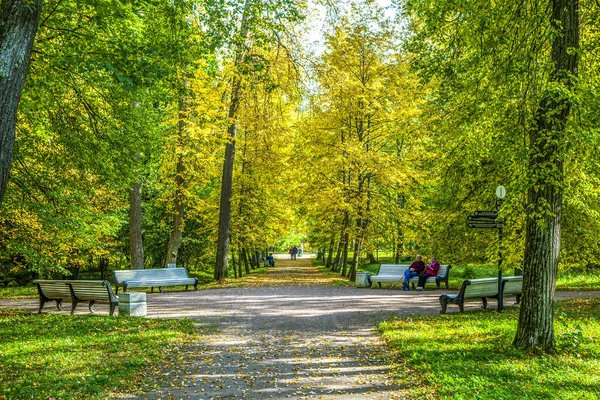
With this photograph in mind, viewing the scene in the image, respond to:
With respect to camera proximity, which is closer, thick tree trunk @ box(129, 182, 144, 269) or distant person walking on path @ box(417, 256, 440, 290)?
distant person walking on path @ box(417, 256, 440, 290)

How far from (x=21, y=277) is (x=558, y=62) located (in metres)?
28.3

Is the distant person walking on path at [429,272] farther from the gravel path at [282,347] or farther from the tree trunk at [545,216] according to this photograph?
the tree trunk at [545,216]

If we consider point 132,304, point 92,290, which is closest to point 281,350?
point 132,304

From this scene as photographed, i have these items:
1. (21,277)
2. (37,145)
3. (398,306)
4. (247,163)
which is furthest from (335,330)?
(21,277)

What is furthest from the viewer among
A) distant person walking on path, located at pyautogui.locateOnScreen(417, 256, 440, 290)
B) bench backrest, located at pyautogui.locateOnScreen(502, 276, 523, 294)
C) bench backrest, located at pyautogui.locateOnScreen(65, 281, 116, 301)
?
distant person walking on path, located at pyautogui.locateOnScreen(417, 256, 440, 290)

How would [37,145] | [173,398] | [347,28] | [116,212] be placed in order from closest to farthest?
[173,398], [37,145], [347,28], [116,212]

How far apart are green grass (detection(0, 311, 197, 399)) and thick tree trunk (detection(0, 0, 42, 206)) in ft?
7.81

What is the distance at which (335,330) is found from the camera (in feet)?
31.3

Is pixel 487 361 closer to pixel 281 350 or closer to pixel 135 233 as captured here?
pixel 281 350

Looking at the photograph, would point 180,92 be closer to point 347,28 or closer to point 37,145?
point 37,145

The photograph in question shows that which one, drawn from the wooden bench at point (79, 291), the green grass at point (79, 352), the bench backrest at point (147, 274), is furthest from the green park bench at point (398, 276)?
the wooden bench at point (79, 291)

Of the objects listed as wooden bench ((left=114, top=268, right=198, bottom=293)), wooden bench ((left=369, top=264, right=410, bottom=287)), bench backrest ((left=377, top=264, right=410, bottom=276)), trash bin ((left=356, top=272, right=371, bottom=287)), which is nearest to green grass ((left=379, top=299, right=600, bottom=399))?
wooden bench ((left=369, top=264, right=410, bottom=287))

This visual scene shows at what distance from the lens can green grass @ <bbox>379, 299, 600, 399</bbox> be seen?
564 centimetres

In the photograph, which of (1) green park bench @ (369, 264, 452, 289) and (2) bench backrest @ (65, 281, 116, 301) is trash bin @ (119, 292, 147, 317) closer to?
(2) bench backrest @ (65, 281, 116, 301)
